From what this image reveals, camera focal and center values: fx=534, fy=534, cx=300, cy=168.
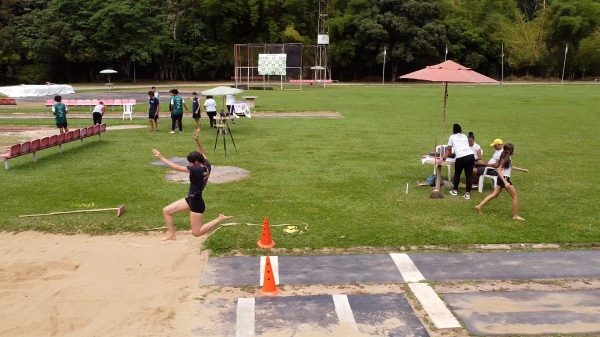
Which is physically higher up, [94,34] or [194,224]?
[94,34]

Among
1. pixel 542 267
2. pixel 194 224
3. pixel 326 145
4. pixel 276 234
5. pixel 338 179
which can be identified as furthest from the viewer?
pixel 326 145

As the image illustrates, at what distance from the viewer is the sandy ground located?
6.36 metres

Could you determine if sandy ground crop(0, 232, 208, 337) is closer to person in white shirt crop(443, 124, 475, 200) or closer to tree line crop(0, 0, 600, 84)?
person in white shirt crop(443, 124, 475, 200)

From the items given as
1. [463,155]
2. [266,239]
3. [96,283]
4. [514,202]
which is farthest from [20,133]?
[514,202]

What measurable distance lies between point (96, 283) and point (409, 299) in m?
4.31

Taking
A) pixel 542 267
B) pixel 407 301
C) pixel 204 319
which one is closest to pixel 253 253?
pixel 204 319

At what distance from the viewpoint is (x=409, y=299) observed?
22.8ft

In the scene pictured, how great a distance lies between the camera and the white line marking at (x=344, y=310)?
634 cm

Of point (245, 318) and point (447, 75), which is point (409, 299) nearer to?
point (245, 318)

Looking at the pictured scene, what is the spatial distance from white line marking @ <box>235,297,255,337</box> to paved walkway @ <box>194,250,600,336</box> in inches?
0.5

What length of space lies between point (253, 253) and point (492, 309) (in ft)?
12.1

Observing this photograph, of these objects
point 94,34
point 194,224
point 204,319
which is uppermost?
point 94,34

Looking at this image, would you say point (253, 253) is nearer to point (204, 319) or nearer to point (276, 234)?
point (276, 234)

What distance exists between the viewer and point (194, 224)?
27.7ft
